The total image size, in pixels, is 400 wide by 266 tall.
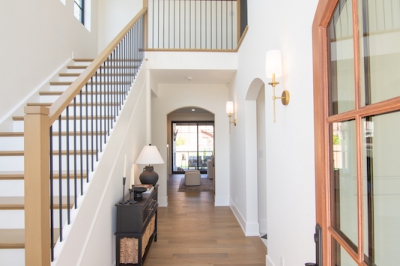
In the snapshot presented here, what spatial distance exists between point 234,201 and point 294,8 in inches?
163

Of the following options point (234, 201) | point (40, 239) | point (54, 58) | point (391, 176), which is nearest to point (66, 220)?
point (40, 239)

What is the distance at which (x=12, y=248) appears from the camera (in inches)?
69.1

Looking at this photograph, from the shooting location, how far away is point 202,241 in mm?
3910

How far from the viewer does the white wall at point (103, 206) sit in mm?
1891

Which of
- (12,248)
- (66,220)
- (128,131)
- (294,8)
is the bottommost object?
(12,248)

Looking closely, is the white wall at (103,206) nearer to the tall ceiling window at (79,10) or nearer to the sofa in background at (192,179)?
the tall ceiling window at (79,10)

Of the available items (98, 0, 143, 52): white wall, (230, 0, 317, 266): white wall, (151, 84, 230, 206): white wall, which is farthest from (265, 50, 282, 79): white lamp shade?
(98, 0, 143, 52): white wall

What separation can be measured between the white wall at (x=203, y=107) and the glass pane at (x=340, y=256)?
16.6 ft

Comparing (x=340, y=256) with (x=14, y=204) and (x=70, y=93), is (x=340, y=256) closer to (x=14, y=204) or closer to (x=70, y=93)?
(x=70, y=93)

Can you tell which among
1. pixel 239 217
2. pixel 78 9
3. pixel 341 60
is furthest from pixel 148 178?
pixel 78 9

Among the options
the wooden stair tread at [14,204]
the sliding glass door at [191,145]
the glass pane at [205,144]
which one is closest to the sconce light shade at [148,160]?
the wooden stair tread at [14,204]

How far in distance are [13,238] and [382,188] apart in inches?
87.8

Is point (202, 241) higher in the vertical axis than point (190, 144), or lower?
lower

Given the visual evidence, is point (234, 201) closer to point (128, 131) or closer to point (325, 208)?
point (128, 131)
